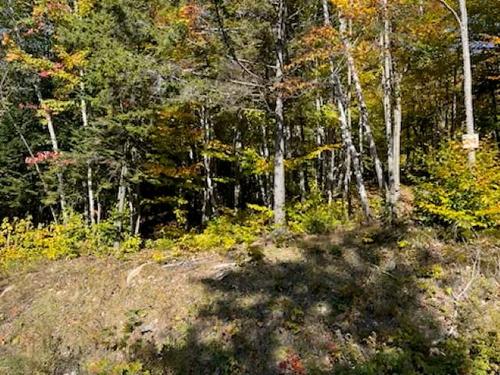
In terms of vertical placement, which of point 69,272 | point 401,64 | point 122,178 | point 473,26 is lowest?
point 69,272

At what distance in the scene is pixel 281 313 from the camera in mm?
6402

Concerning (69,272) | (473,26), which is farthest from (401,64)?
(69,272)

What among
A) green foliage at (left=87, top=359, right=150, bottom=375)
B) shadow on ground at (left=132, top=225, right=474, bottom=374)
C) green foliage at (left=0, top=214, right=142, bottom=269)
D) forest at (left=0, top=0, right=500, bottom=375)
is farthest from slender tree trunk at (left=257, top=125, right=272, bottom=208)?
green foliage at (left=87, top=359, right=150, bottom=375)

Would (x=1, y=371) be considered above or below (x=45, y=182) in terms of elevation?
below

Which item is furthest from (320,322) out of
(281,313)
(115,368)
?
(115,368)

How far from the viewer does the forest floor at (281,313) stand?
5.64m

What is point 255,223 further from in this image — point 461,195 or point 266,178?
point 266,178

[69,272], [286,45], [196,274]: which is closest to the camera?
[196,274]

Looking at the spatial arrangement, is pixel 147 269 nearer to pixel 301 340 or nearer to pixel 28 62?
pixel 301 340

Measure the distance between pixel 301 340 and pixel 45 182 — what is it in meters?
16.2

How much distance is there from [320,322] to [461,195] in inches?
120

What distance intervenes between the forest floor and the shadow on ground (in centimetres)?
2

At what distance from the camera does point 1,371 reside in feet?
20.6

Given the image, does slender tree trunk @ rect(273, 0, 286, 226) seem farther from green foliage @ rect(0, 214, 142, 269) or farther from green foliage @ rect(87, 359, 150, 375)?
green foliage @ rect(87, 359, 150, 375)
